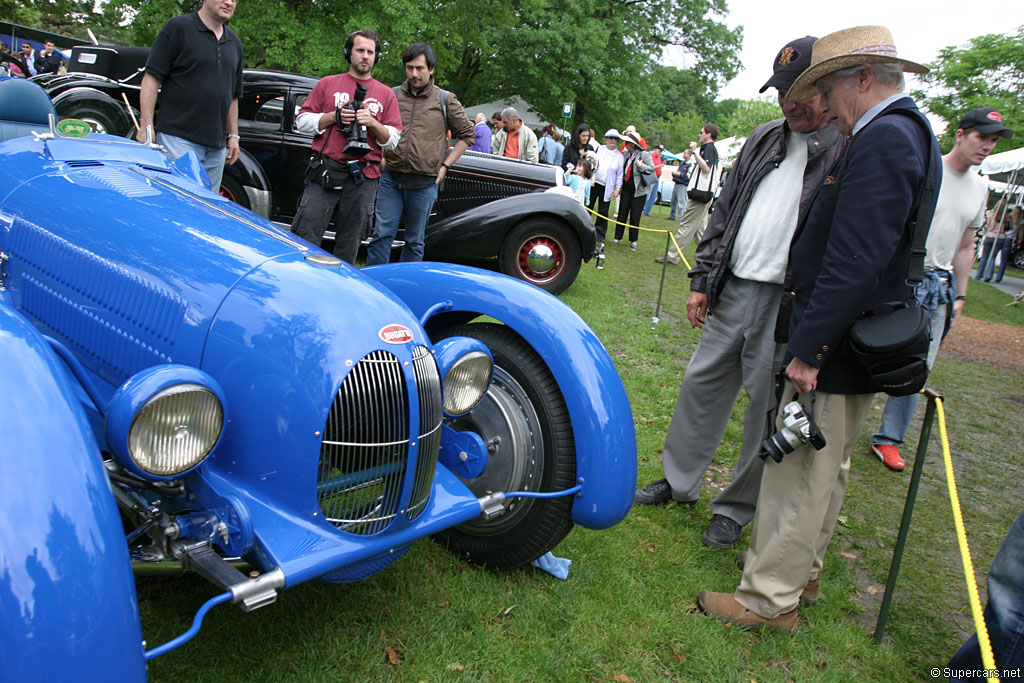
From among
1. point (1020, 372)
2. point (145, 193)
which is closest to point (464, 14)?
point (1020, 372)

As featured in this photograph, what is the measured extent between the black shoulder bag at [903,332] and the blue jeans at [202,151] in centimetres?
360

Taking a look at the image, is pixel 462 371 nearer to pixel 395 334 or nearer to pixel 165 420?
pixel 395 334

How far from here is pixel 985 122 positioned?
361cm

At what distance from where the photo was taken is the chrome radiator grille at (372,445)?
178 centimetres

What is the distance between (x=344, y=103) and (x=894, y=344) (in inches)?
146

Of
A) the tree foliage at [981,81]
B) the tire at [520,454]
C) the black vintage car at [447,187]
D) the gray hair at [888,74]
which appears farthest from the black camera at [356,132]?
the tree foliage at [981,81]

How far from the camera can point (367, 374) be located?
5.92 ft

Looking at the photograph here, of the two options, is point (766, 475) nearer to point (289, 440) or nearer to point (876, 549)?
point (876, 549)

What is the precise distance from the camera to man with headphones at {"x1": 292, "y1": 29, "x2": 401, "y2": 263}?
4.53 m

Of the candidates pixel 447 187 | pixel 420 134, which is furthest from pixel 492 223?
pixel 420 134

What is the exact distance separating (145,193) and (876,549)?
3501 millimetres

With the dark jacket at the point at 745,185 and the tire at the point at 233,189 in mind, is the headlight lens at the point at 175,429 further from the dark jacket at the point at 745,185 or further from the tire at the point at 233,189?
the tire at the point at 233,189

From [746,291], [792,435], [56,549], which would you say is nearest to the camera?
[56,549]

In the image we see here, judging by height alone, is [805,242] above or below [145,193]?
above
